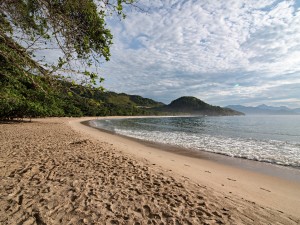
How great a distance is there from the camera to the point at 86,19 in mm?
3729

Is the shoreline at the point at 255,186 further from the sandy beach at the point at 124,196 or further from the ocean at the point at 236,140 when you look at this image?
the ocean at the point at 236,140

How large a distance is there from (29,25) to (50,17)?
88 centimetres

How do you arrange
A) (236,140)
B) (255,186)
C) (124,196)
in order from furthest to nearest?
(236,140)
(255,186)
(124,196)

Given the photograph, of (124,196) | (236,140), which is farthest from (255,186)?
(236,140)

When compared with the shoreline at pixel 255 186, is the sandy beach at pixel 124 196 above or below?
above

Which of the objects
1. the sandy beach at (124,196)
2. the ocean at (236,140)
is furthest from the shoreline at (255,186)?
the ocean at (236,140)

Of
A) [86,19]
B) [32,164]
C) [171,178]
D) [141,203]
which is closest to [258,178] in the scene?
[171,178]

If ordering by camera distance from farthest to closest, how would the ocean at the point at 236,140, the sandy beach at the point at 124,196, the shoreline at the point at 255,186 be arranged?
the ocean at the point at 236,140, the shoreline at the point at 255,186, the sandy beach at the point at 124,196

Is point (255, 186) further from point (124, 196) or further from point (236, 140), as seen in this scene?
point (236, 140)

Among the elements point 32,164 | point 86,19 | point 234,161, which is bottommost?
point 234,161

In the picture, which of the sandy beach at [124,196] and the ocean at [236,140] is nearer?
the sandy beach at [124,196]

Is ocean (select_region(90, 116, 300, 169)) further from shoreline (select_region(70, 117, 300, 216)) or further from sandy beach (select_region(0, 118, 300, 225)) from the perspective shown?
sandy beach (select_region(0, 118, 300, 225))

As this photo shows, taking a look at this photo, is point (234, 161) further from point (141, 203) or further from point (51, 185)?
point (51, 185)

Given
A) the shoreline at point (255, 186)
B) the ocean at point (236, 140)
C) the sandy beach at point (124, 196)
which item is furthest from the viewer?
the ocean at point (236, 140)
